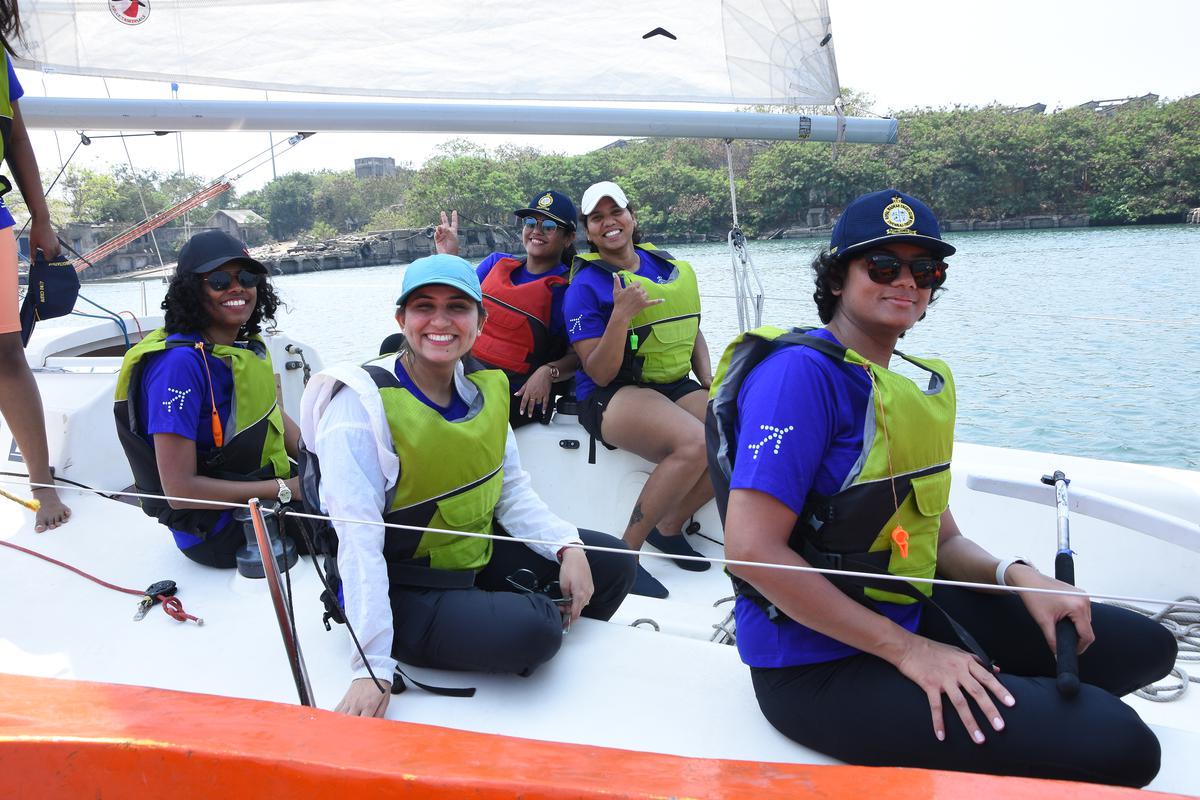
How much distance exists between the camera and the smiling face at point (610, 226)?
280 centimetres

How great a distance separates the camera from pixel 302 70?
302cm

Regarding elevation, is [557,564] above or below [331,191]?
below

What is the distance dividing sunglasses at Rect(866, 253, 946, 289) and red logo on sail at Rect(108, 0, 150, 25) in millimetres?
2601

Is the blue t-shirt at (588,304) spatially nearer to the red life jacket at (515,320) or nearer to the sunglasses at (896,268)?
the red life jacket at (515,320)

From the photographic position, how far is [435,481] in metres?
1.56

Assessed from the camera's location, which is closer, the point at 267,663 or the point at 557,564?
the point at 267,663

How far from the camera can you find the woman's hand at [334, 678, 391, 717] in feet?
4.47

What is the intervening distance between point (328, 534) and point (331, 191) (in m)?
6.63

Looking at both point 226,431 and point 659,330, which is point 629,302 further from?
point 226,431

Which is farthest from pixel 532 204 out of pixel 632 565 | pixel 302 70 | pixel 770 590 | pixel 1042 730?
pixel 1042 730

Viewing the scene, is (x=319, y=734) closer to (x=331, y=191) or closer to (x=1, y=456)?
(x=1, y=456)

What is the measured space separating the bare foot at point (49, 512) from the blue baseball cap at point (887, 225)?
2.11 m

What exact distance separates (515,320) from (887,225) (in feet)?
6.18

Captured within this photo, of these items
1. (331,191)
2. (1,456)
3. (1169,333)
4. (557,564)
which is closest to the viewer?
(557,564)
